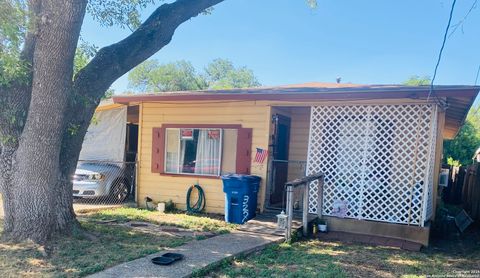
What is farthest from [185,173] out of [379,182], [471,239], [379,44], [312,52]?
[312,52]

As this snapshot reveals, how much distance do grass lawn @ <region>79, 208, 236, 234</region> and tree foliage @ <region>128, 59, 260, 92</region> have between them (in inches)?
1150

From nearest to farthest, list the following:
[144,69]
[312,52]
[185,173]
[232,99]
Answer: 1. [232,99]
2. [185,173]
3. [312,52]
4. [144,69]

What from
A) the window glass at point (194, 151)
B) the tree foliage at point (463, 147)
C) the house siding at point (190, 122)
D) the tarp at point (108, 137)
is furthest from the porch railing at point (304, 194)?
the tree foliage at point (463, 147)

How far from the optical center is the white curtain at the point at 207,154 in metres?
8.42

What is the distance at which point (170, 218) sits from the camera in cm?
780

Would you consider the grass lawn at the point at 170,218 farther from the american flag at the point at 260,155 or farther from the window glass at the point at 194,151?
the american flag at the point at 260,155

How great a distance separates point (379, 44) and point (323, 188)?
58.8 ft

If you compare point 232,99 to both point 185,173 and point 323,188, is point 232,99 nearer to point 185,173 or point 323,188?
point 185,173

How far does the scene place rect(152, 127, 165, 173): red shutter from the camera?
8.90 m

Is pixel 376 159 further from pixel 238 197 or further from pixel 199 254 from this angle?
pixel 199 254

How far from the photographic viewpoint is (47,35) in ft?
16.1

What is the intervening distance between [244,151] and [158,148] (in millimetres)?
2292

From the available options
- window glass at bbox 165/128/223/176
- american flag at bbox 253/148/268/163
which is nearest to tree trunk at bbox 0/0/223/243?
window glass at bbox 165/128/223/176

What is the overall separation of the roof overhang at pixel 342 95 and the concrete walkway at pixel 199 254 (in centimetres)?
280
